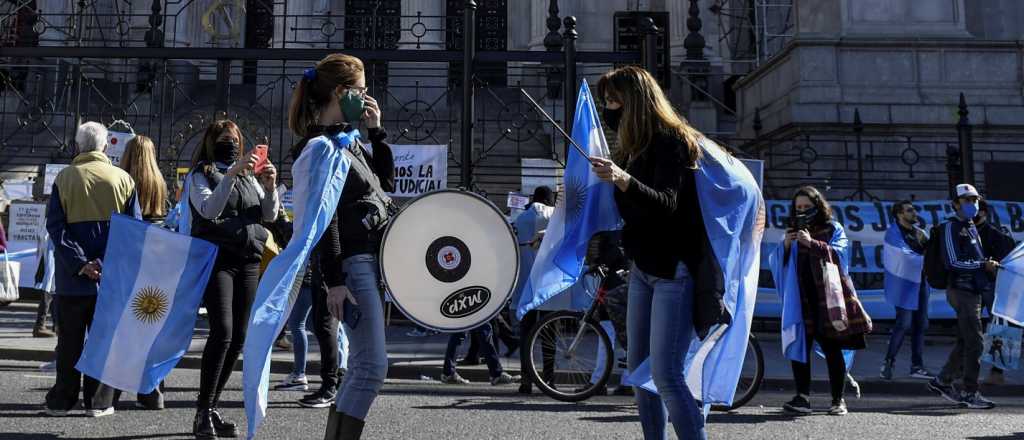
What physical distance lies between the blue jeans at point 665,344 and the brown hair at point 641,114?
1.78 feet

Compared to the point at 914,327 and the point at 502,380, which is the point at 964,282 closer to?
the point at 914,327

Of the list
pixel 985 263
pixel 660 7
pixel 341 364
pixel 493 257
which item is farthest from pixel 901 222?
pixel 660 7

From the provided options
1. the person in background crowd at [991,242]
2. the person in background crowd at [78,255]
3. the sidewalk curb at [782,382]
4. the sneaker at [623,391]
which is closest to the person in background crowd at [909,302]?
the sidewalk curb at [782,382]

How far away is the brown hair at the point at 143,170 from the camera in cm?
628

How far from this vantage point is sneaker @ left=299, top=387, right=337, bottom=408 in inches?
256

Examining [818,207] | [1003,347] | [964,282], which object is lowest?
[1003,347]

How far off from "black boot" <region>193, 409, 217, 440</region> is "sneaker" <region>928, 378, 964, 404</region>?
611 centimetres

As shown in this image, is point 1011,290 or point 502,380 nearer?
point 1011,290

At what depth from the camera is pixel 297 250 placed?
12.1 feet

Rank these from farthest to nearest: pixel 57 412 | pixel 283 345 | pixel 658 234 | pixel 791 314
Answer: pixel 283 345 < pixel 791 314 < pixel 57 412 < pixel 658 234

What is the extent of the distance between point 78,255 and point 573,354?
380 cm

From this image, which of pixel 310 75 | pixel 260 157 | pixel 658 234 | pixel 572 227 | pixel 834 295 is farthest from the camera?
pixel 834 295

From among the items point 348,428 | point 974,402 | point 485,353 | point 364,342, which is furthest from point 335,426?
point 974,402

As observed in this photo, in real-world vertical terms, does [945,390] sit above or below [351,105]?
below
